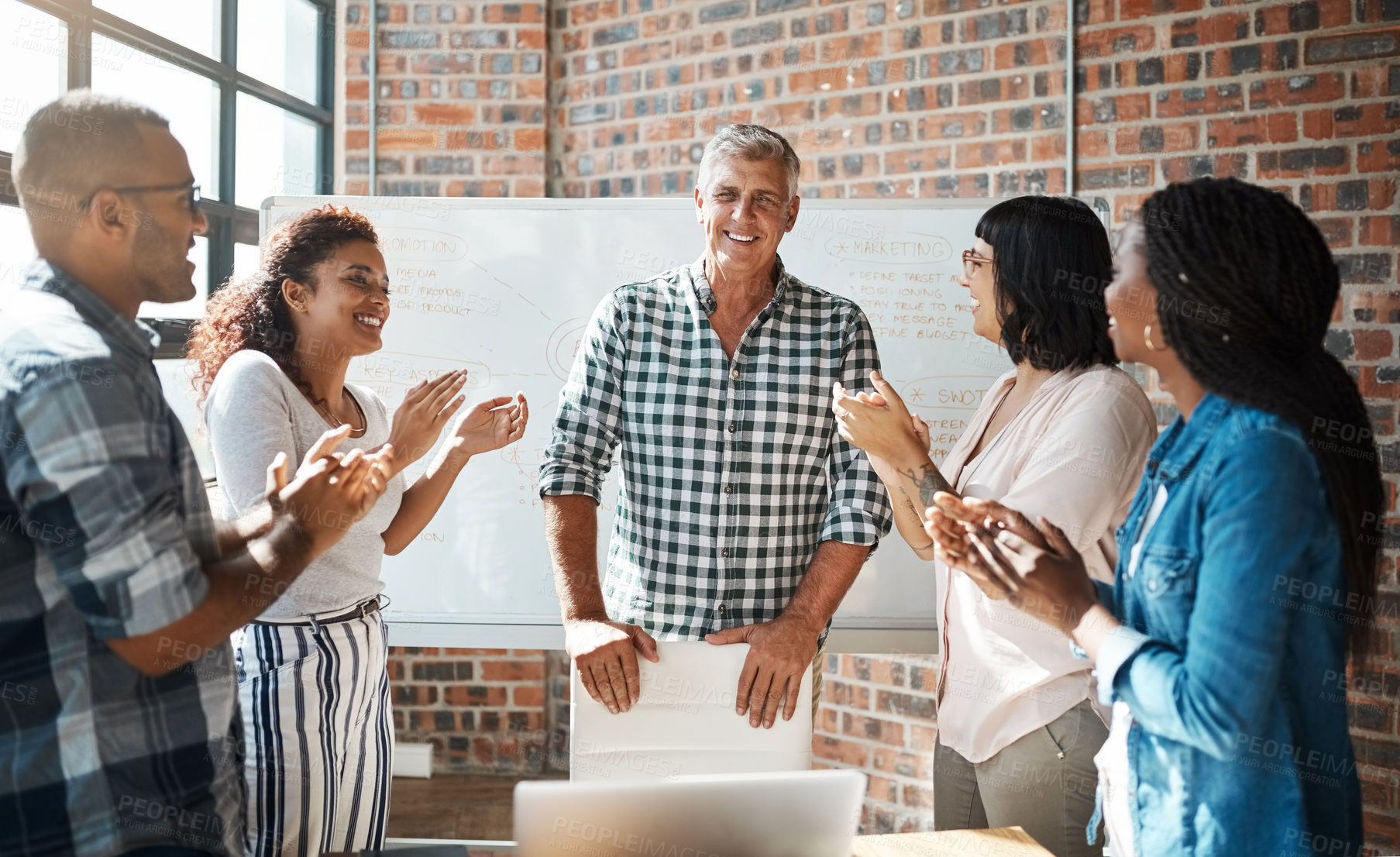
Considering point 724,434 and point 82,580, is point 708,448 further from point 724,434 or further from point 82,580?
point 82,580

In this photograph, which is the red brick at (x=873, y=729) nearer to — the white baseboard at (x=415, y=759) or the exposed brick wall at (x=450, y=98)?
the white baseboard at (x=415, y=759)

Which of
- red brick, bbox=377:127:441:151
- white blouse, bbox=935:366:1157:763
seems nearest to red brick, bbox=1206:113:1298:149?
white blouse, bbox=935:366:1157:763

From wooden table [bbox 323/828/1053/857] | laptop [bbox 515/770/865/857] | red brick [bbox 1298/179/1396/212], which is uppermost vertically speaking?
red brick [bbox 1298/179/1396/212]

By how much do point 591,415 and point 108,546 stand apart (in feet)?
3.33

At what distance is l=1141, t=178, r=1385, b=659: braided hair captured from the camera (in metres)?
1.10

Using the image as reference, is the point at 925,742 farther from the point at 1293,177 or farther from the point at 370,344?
the point at 370,344

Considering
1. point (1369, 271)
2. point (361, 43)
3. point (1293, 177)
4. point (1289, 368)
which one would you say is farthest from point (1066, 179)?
point (361, 43)

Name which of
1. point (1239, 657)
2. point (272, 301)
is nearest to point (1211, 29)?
point (1239, 657)

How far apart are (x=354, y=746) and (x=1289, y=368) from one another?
149 centimetres

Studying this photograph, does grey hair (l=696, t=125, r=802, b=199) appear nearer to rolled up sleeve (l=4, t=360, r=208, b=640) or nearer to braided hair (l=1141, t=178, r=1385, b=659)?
braided hair (l=1141, t=178, r=1385, b=659)

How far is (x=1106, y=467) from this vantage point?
1.56 m

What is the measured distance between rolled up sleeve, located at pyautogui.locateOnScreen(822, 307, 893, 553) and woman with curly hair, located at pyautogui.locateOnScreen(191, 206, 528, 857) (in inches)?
24.7

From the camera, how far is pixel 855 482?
1929 millimetres

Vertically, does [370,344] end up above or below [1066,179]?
below
